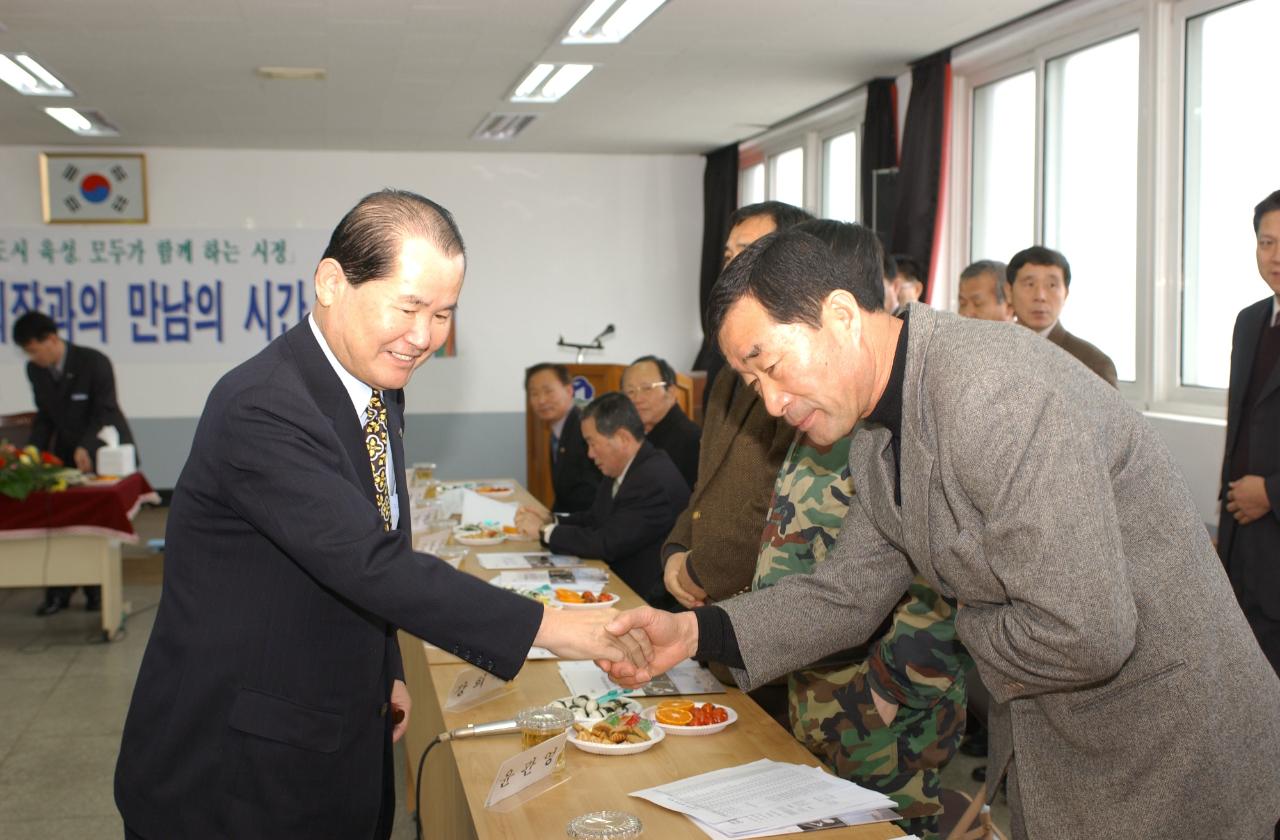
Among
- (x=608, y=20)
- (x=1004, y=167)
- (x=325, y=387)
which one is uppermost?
(x=608, y=20)

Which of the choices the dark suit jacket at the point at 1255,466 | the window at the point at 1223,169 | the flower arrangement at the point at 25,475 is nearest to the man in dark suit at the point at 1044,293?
the window at the point at 1223,169

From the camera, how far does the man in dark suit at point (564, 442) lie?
534 centimetres

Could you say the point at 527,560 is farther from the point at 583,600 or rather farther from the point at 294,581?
the point at 294,581

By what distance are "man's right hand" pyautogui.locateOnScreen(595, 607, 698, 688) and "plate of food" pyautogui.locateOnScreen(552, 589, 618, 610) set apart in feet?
3.47

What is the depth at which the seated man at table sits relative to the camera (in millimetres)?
4000

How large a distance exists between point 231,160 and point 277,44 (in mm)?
4006

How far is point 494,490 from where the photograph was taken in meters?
5.93

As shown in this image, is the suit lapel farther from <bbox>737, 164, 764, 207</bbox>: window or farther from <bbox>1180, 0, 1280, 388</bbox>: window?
<bbox>737, 164, 764, 207</bbox>: window

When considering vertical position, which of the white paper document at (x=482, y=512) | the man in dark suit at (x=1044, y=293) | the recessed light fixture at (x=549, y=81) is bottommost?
the white paper document at (x=482, y=512)

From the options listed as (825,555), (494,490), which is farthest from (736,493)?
(494,490)

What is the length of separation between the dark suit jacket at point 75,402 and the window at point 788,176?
4.89 m

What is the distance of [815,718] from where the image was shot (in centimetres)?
227

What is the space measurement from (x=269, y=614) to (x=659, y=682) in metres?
1.05

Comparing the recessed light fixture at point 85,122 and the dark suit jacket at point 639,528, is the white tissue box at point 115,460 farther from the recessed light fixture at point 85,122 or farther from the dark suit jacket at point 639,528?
the dark suit jacket at point 639,528
